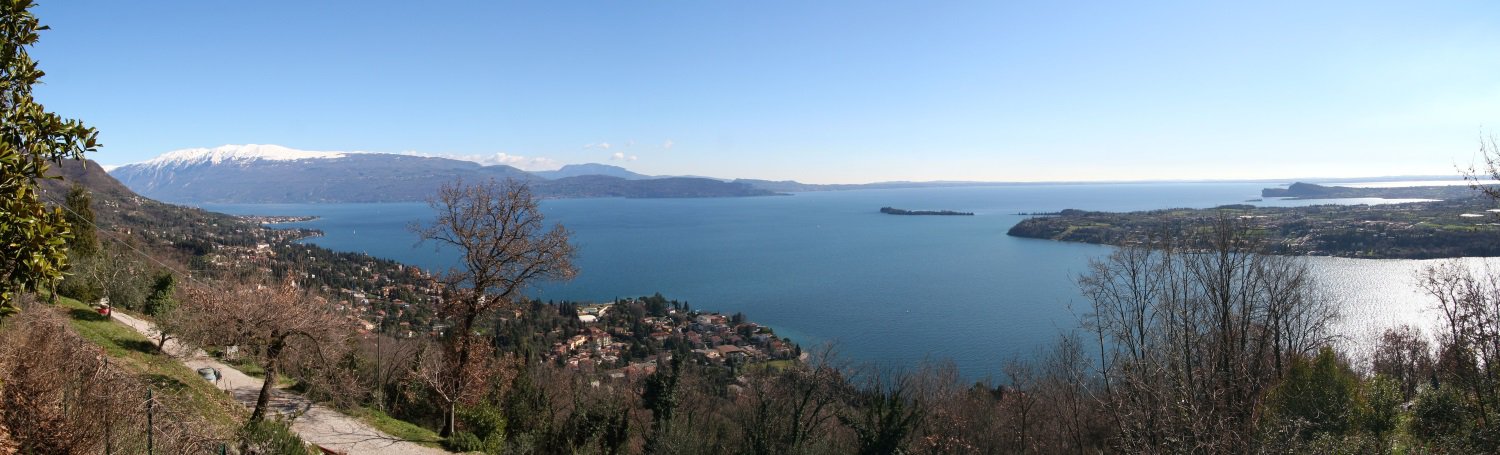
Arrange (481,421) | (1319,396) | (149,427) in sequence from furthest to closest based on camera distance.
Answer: (1319,396) → (481,421) → (149,427)

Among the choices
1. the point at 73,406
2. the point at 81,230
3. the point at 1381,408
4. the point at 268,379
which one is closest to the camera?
the point at 73,406

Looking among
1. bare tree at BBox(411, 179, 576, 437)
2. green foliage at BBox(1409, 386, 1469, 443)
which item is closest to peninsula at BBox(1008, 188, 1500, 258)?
green foliage at BBox(1409, 386, 1469, 443)

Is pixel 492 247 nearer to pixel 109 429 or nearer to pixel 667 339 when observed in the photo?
pixel 109 429

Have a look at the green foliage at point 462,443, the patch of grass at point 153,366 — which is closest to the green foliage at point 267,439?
the patch of grass at point 153,366

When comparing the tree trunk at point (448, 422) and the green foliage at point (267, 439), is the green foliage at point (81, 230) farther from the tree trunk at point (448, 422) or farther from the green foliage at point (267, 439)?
the green foliage at point (267, 439)

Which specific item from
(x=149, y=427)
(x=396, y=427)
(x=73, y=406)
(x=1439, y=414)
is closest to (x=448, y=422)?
(x=396, y=427)

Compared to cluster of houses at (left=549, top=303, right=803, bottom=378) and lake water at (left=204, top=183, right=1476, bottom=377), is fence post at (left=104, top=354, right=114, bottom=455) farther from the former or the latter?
cluster of houses at (left=549, top=303, right=803, bottom=378)
